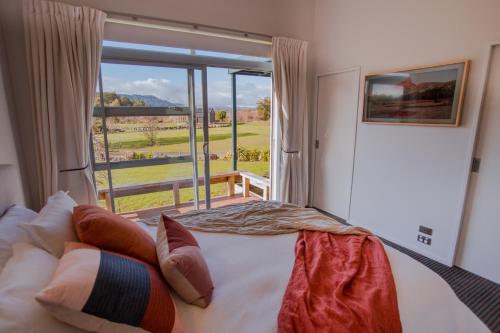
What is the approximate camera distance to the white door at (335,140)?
3.24m

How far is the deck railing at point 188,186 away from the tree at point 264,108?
0.97 metres

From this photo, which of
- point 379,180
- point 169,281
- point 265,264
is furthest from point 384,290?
point 379,180

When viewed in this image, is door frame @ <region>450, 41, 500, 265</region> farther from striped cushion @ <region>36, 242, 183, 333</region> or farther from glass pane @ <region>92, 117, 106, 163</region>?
glass pane @ <region>92, 117, 106, 163</region>

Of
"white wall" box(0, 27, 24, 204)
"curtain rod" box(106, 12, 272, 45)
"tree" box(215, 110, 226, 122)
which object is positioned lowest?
"white wall" box(0, 27, 24, 204)

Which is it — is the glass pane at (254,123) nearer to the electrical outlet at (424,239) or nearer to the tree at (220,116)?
the tree at (220,116)

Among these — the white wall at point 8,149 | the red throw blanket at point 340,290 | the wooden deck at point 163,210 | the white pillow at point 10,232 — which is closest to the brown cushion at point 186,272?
the red throw blanket at point 340,290

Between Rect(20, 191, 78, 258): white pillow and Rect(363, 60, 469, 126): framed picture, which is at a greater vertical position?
Rect(363, 60, 469, 126): framed picture

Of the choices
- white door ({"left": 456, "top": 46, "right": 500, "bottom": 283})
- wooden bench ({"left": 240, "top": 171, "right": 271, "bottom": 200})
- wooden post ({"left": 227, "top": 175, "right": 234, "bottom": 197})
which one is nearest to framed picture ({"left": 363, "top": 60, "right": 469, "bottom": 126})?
white door ({"left": 456, "top": 46, "right": 500, "bottom": 283})

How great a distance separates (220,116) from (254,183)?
1.29 meters

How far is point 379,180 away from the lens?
2986mm

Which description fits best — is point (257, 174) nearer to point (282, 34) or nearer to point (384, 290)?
point (282, 34)

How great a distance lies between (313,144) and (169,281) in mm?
3132

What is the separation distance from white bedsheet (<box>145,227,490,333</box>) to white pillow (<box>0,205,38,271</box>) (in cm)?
76

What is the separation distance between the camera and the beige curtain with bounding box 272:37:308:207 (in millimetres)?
3291
